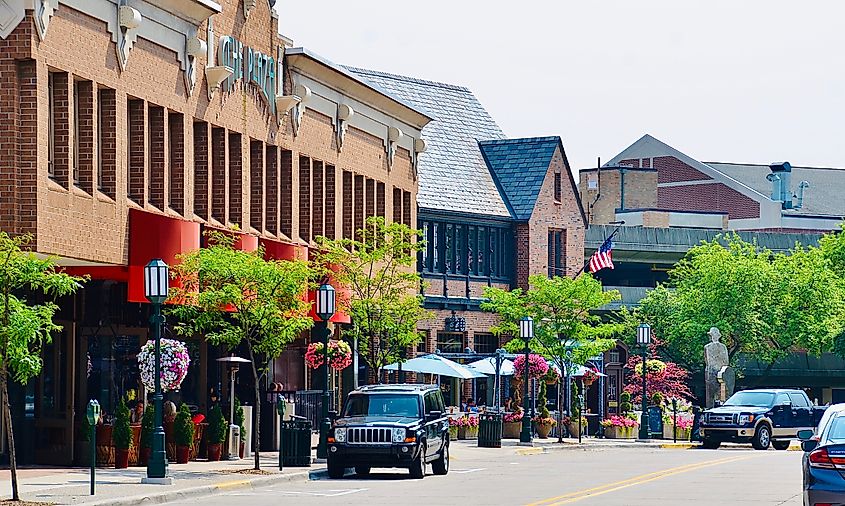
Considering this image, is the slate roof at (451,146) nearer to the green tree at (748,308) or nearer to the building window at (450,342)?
the building window at (450,342)

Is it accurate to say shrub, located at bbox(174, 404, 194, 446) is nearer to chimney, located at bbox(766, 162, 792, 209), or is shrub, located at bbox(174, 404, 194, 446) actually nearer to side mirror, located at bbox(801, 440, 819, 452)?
side mirror, located at bbox(801, 440, 819, 452)

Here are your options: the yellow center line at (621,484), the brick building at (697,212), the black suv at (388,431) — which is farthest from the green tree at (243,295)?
the brick building at (697,212)

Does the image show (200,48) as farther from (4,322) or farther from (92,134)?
(4,322)

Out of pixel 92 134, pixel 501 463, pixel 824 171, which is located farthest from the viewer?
pixel 824 171

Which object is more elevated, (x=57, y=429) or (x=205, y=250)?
(x=205, y=250)

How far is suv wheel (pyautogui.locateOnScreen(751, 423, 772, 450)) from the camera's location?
4744cm

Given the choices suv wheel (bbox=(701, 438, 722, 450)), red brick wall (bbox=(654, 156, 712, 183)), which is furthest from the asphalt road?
red brick wall (bbox=(654, 156, 712, 183))

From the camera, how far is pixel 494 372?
52.5 meters

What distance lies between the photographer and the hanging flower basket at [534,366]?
4912cm

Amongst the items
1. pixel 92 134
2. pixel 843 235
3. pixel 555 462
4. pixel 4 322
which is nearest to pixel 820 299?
pixel 843 235

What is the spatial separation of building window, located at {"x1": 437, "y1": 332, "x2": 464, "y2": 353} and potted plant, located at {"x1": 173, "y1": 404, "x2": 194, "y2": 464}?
25.0 meters

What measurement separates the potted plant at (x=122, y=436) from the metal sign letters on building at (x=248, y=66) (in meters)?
8.65

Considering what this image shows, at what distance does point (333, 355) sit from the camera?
126 feet

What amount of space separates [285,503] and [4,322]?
5.26 m
